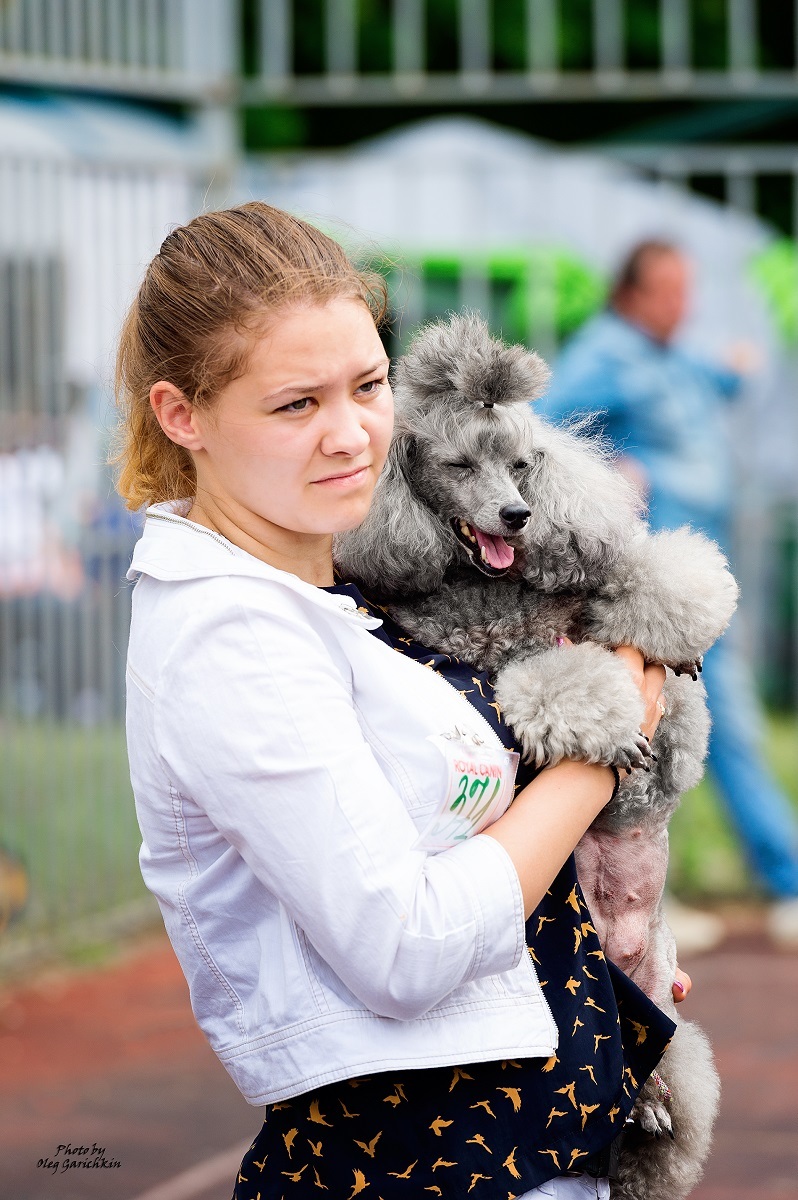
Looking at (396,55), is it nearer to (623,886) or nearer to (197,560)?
(623,886)

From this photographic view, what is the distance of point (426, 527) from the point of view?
6.18ft

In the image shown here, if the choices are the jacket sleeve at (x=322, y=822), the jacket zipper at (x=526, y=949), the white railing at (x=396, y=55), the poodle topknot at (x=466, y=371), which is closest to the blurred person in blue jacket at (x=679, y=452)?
the white railing at (x=396, y=55)

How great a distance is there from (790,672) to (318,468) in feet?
18.9

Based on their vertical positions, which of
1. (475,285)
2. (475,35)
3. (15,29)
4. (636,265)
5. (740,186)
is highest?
(475,35)

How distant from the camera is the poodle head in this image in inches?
72.9

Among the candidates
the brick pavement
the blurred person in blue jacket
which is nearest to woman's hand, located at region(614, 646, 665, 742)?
the brick pavement

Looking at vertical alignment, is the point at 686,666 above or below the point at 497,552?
below

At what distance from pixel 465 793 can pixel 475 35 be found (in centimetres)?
767

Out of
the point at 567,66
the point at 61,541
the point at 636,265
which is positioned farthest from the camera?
the point at 567,66

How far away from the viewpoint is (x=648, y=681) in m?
1.83

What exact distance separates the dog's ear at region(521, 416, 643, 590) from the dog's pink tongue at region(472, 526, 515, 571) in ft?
0.10

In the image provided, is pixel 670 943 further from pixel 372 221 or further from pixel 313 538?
pixel 372 221

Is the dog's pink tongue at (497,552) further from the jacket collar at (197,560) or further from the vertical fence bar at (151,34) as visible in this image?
the vertical fence bar at (151,34)

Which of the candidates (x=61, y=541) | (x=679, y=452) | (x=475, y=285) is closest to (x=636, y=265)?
(x=679, y=452)
